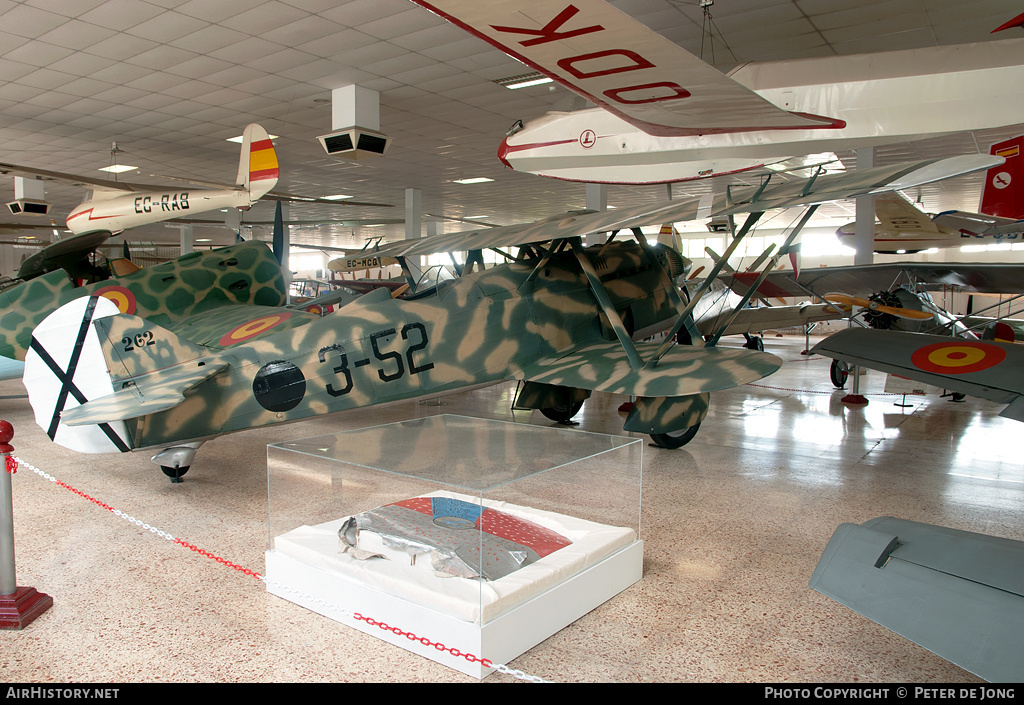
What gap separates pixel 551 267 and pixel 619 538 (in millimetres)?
3413

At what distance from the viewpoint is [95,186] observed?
12133 mm

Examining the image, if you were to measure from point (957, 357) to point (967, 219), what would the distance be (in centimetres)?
1055

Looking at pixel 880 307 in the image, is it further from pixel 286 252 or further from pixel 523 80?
pixel 286 252

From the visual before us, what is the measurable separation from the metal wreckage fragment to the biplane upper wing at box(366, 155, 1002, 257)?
269 cm

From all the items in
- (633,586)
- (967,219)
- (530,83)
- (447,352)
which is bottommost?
(633,586)

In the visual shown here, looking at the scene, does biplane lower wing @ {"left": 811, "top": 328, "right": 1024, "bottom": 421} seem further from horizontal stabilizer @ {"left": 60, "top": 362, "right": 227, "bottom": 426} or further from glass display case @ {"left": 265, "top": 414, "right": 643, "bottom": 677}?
horizontal stabilizer @ {"left": 60, "top": 362, "right": 227, "bottom": 426}

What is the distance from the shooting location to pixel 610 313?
5504 millimetres

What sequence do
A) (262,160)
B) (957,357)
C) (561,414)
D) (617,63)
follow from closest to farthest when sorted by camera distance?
1. (617,63)
2. (957,357)
3. (561,414)
4. (262,160)

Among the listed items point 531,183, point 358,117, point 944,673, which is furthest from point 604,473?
point 531,183

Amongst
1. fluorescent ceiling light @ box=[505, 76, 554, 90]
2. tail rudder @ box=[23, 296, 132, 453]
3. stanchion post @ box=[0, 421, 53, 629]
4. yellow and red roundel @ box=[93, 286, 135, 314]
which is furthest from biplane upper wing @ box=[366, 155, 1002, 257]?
fluorescent ceiling light @ box=[505, 76, 554, 90]

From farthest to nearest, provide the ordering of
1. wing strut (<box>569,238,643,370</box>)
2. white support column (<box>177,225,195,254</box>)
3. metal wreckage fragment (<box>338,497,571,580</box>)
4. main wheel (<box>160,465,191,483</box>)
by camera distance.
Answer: white support column (<box>177,225,195,254</box>)
wing strut (<box>569,238,643,370</box>)
main wheel (<box>160,465,191,483</box>)
metal wreckage fragment (<box>338,497,571,580</box>)

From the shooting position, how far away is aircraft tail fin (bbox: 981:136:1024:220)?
29.6 ft

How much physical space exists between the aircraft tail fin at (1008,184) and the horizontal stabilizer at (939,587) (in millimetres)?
8700

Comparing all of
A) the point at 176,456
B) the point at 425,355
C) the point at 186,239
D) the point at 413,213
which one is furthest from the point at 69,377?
the point at 186,239
